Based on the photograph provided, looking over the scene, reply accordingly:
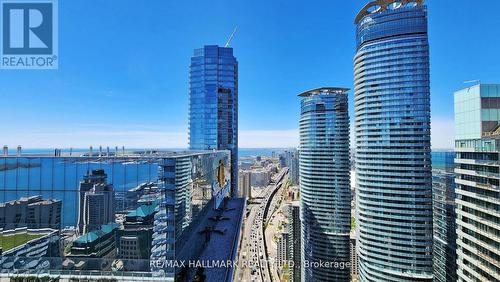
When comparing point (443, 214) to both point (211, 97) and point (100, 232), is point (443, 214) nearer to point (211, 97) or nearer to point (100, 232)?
point (211, 97)

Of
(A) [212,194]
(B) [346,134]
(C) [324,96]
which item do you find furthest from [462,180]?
(C) [324,96]

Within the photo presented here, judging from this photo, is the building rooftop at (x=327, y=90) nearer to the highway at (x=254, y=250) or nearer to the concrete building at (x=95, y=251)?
the highway at (x=254, y=250)

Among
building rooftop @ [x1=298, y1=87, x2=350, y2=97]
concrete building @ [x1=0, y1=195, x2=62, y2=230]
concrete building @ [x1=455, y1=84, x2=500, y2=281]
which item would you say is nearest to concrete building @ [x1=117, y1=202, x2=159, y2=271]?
concrete building @ [x1=0, y1=195, x2=62, y2=230]

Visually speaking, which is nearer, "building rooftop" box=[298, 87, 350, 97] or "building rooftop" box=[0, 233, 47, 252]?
"building rooftop" box=[0, 233, 47, 252]

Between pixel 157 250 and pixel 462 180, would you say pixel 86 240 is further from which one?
pixel 462 180

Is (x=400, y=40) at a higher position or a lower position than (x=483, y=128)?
higher

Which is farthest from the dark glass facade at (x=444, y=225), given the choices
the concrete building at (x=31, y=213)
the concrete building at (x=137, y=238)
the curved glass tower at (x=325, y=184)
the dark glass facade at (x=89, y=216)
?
the concrete building at (x=31, y=213)

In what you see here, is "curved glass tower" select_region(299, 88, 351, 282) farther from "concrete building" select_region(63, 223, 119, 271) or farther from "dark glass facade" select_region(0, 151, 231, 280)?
"concrete building" select_region(63, 223, 119, 271)
